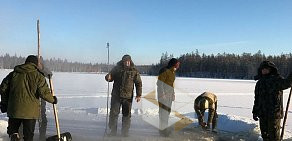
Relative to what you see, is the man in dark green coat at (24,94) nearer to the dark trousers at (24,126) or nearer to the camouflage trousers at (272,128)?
the dark trousers at (24,126)

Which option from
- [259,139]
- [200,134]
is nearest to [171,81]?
[200,134]

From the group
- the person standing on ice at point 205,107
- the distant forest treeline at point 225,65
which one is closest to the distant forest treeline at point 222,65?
the distant forest treeline at point 225,65

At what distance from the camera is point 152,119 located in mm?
9742

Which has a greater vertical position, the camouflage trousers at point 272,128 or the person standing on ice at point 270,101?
the person standing on ice at point 270,101

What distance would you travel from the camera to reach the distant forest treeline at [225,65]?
89250 mm

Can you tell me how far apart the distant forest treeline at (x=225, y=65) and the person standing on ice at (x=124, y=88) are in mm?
80656

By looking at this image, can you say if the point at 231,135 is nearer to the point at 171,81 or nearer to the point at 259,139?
the point at 259,139

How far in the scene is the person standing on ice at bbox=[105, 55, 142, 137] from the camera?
23.3 feet

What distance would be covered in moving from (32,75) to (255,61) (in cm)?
9732

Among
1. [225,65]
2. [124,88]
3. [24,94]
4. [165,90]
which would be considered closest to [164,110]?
[165,90]

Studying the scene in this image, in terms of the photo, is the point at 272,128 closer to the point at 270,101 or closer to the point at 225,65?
the point at 270,101

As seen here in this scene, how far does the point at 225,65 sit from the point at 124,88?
91.8 metres

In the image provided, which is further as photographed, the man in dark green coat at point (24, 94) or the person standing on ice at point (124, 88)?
the person standing on ice at point (124, 88)

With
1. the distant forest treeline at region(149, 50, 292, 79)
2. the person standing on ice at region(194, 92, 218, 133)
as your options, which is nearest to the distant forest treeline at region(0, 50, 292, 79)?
the distant forest treeline at region(149, 50, 292, 79)
